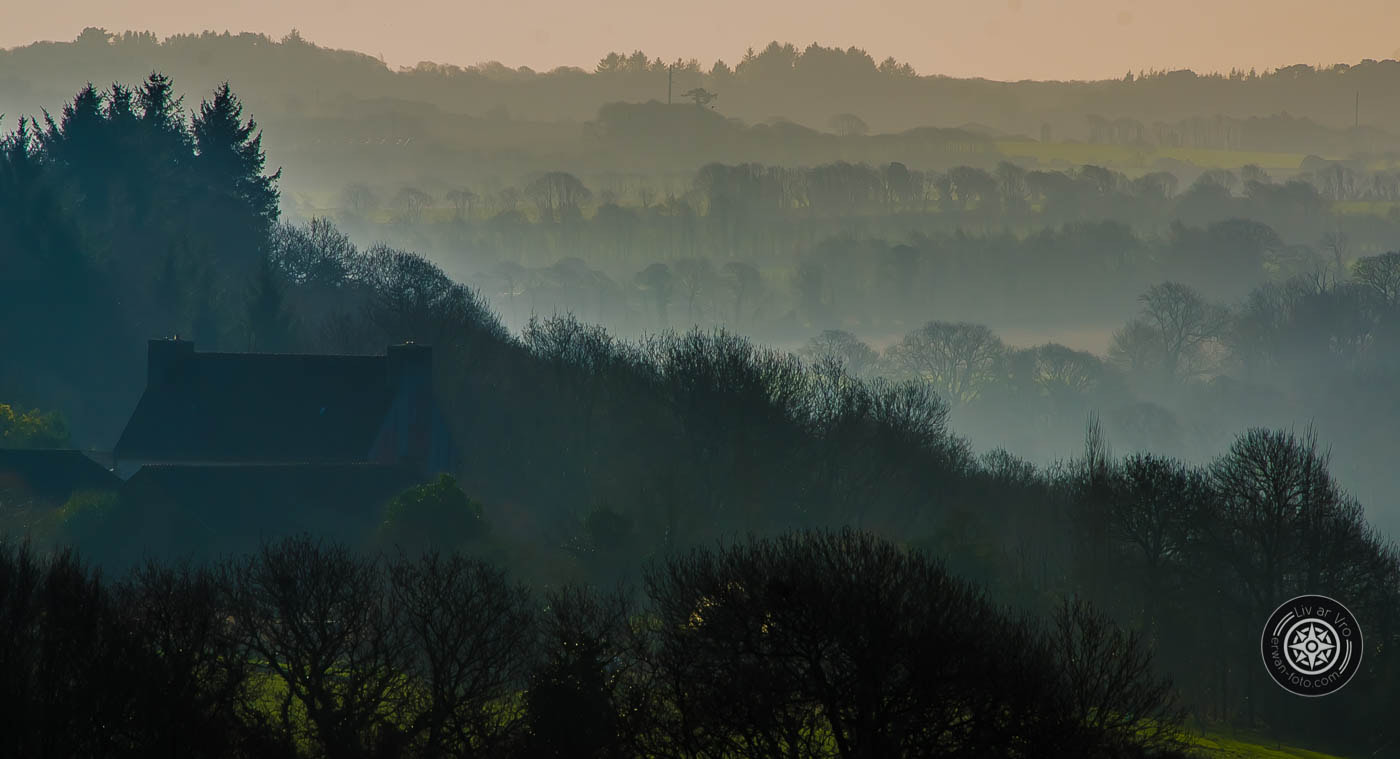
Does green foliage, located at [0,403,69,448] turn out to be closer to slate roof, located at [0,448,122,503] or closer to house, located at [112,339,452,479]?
house, located at [112,339,452,479]

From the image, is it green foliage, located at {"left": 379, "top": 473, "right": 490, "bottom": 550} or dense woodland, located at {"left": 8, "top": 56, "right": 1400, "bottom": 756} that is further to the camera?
green foliage, located at {"left": 379, "top": 473, "right": 490, "bottom": 550}

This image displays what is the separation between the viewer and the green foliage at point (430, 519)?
2051 inches

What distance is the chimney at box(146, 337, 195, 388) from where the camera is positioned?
208 feet

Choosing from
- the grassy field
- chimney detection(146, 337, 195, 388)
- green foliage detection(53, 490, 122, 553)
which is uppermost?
chimney detection(146, 337, 195, 388)

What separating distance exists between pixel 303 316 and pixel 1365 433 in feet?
253

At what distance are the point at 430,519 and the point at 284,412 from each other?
13.4 metres

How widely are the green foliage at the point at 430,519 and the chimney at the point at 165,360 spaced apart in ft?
51.9

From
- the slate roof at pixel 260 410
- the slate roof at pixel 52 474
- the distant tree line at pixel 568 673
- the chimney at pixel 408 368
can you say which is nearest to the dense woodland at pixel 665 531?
the distant tree line at pixel 568 673

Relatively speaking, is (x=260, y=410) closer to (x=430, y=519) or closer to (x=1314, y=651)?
(x=430, y=519)

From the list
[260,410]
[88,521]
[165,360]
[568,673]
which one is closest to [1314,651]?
[568,673]

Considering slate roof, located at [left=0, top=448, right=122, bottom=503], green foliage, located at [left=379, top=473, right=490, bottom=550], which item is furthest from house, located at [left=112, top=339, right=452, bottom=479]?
green foliage, located at [left=379, top=473, right=490, bottom=550]

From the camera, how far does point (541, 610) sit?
145 ft

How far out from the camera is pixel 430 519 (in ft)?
172

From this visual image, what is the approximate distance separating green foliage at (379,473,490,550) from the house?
7300mm
